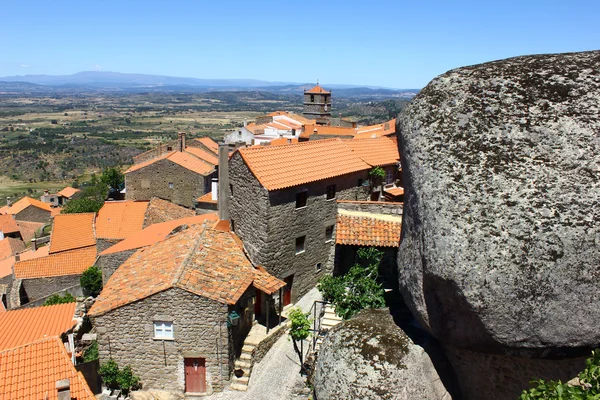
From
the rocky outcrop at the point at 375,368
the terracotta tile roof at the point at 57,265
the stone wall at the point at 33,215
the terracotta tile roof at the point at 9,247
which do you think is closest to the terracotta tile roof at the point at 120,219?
the terracotta tile roof at the point at 57,265

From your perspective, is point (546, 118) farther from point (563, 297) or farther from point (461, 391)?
point (461, 391)

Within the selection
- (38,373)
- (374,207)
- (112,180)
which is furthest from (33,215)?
(38,373)

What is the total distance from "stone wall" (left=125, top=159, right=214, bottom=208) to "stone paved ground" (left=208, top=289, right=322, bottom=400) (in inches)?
1031

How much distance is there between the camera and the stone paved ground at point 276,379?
17734 mm

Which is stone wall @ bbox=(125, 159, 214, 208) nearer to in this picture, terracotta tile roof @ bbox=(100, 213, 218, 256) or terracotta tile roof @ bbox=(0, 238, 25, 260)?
terracotta tile roof @ bbox=(100, 213, 218, 256)

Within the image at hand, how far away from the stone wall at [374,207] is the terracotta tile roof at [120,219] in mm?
20165

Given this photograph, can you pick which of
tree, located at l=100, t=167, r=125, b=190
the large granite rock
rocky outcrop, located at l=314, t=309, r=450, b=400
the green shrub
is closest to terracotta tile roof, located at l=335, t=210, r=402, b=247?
rocky outcrop, located at l=314, t=309, r=450, b=400

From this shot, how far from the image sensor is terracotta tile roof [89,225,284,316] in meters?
18.3

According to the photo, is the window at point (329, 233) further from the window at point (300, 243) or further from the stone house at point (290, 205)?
the window at point (300, 243)

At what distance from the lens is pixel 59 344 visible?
15609 millimetres

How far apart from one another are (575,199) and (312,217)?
15.3m

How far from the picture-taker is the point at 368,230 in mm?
22078

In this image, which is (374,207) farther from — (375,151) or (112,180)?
(112,180)

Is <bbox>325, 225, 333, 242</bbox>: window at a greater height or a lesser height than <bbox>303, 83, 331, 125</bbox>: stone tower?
lesser
